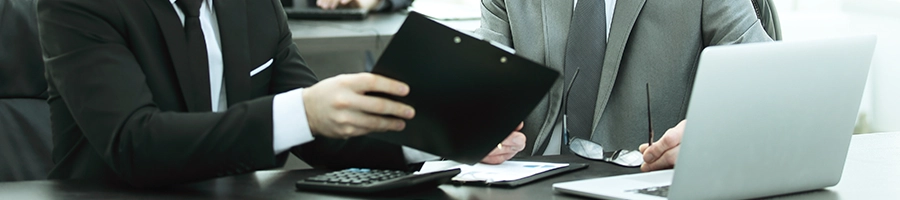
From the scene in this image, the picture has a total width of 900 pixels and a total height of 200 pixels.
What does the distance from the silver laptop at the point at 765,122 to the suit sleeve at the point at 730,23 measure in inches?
21.3

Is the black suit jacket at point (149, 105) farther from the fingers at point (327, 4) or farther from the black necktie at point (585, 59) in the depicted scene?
the fingers at point (327, 4)

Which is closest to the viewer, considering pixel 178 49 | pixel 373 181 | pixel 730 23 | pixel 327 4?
pixel 373 181

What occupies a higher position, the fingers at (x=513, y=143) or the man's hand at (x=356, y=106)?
the man's hand at (x=356, y=106)

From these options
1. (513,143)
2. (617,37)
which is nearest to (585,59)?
(617,37)

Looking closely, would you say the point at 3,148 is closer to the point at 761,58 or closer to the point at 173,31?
the point at 173,31

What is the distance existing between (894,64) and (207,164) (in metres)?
3.03

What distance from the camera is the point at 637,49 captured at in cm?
179

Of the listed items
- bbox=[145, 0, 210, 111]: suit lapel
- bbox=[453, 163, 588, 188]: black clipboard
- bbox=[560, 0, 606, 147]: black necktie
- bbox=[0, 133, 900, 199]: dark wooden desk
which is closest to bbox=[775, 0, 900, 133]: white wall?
bbox=[560, 0, 606, 147]: black necktie

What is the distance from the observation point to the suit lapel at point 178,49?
1.34m

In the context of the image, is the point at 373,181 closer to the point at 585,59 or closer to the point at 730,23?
the point at 585,59

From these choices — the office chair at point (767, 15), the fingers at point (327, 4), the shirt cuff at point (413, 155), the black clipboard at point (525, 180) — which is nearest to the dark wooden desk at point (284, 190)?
the black clipboard at point (525, 180)

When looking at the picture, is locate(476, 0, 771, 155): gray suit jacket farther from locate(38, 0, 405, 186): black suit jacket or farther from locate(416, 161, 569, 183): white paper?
locate(38, 0, 405, 186): black suit jacket

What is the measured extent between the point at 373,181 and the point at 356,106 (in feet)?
0.43

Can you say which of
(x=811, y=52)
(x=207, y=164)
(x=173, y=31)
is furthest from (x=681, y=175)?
(x=173, y=31)
